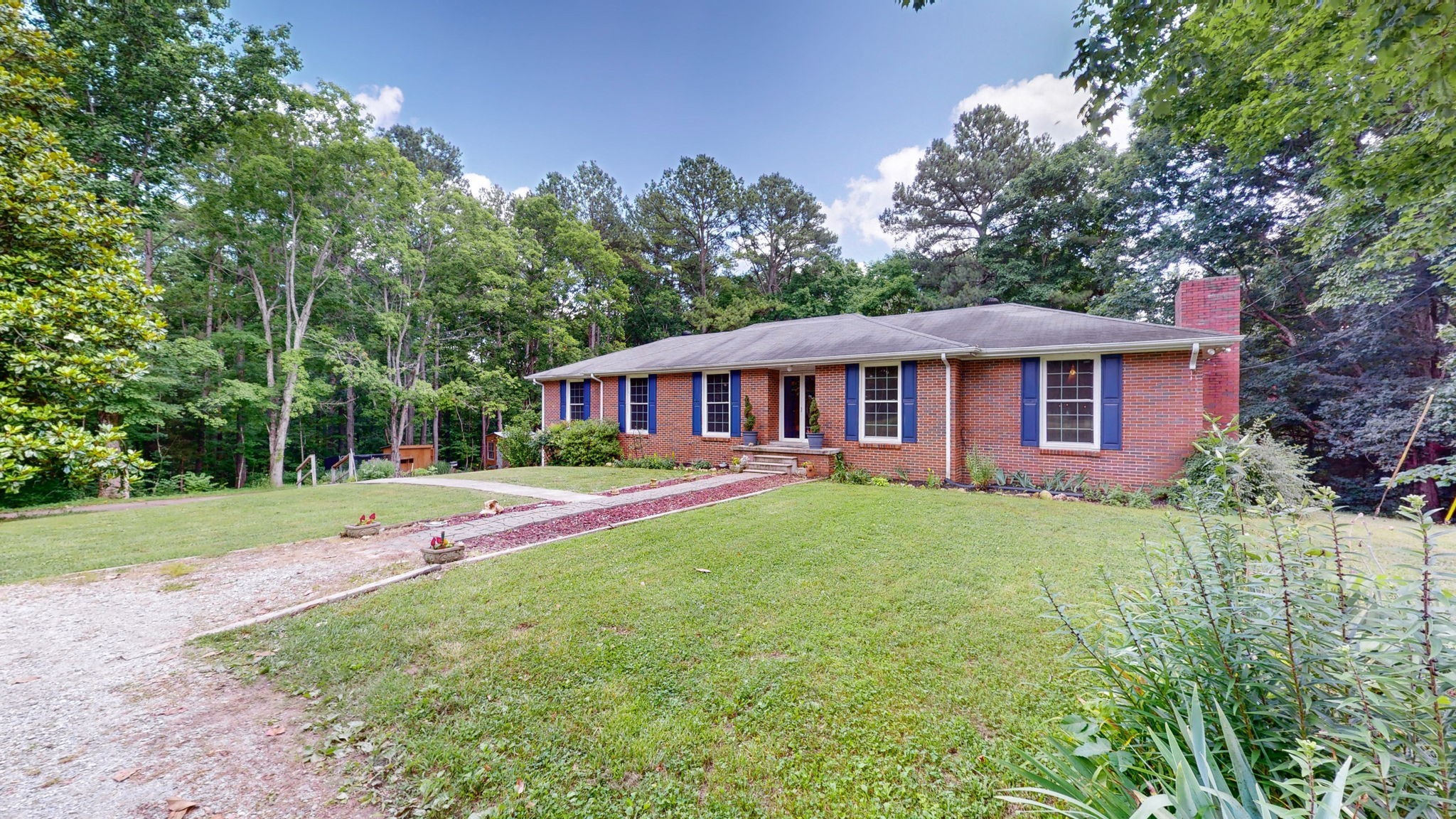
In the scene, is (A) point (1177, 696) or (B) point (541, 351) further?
(B) point (541, 351)

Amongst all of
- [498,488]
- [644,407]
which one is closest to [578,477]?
[498,488]

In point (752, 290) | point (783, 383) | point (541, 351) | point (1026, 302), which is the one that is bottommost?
point (783, 383)

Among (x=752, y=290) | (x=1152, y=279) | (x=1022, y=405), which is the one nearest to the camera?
(x=1022, y=405)

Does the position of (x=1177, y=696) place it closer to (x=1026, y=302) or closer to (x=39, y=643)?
(x=39, y=643)

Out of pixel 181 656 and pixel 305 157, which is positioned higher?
pixel 305 157

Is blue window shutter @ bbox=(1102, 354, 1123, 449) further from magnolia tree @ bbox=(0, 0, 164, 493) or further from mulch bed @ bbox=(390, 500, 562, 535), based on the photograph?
magnolia tree @ bbox=(0, 0, 164, 493)

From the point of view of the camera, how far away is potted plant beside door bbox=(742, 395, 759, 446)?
12.9 meters

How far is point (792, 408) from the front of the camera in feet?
44.9

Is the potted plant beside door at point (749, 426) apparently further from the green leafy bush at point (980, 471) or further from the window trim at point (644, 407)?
the green leafy bush at point (980, 471)

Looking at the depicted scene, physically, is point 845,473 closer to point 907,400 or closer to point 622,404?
point 907,400

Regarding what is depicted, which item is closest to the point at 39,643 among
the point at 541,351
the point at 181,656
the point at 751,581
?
the point at 181,656

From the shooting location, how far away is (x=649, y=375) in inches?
589

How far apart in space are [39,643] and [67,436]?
5.56ft

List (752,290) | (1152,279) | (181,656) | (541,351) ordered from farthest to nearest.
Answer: (752,290) → (541,351) → (1152,279) → (181,656)
